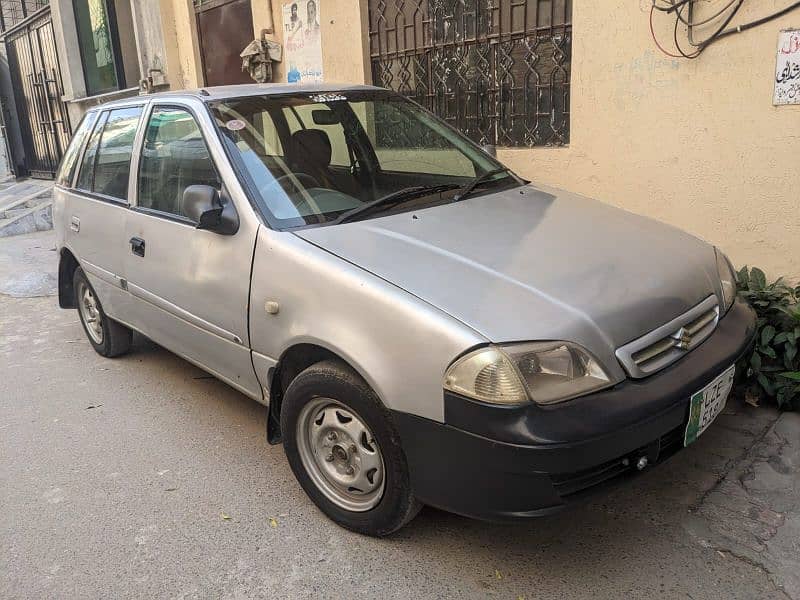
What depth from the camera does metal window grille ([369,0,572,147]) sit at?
5.04 meters

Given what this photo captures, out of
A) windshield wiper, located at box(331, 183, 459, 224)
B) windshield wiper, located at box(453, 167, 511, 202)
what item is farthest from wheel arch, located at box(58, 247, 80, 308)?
windshield wiper, located at box(453, 167, 511, 202)

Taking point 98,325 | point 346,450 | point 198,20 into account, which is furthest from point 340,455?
point 198,20

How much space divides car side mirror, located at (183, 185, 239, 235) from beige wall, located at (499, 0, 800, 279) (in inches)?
116

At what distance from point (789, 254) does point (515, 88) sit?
7.88ft

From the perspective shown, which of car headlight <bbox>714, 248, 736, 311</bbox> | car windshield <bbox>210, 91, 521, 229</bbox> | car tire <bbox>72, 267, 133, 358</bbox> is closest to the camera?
car headlight <bbox>714, 248, 736, 311</bbox>

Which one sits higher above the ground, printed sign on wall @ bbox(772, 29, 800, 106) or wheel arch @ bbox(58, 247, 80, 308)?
printed sign on wall @ bbox(772, 29, 800, 106)

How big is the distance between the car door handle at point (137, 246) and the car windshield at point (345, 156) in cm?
87

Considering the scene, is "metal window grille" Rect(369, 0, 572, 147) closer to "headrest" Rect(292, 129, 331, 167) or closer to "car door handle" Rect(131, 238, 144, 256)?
"headrest" Rect(292, 129, 331, 167)

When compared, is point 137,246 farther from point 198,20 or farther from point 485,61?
point 198,20

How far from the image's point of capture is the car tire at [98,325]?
458 cm

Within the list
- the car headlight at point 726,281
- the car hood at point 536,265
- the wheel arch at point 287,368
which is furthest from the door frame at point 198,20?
the car headlight at point 726,281

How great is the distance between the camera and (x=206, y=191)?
288cm

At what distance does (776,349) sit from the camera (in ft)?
11.4

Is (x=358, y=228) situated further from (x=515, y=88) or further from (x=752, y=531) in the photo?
(x=515, y=88)
